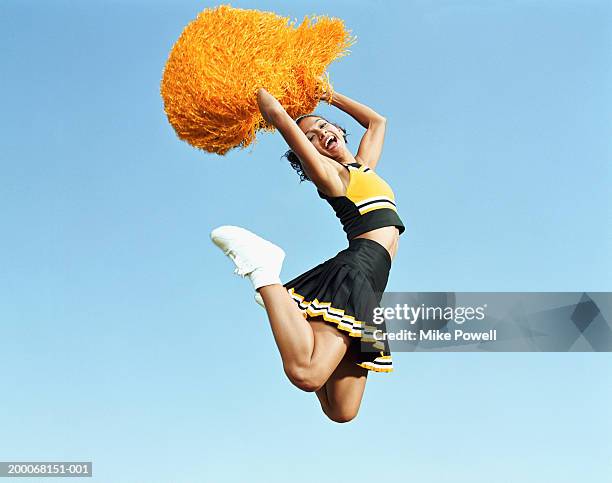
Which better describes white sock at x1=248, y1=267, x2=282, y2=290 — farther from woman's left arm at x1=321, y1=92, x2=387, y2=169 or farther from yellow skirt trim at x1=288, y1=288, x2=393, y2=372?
woman's left arm at x1=321, y1=92, x2=387, y2=169

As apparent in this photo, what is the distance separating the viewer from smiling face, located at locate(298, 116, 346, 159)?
4891mm

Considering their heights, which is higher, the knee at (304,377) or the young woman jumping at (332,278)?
the young woman jumping at (332,278)

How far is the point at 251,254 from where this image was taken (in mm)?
4055

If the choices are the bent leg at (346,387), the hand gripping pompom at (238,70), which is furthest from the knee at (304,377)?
the hand gripping pompom at (238,70)

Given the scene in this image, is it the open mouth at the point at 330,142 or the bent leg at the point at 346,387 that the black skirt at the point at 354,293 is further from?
the open mouth at the point at 330,142

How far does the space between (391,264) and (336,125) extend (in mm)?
Result: 1018

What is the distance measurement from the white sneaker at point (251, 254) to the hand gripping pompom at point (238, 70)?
70 centimetres

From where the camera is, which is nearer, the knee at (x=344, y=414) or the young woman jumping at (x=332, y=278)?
the young woman jumping at (x=332, y=278)

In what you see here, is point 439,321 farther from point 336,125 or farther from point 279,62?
point 279,62

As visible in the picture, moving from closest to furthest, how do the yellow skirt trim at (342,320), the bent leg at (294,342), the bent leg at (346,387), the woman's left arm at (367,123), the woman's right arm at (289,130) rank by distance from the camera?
1. the bent leg at (294,342)
2. the yellow skirt trim at (342,320)
3. the woman's right arm at (289,130)
4. the bent leg at (346,387)
5. the woman's left arm at (367,123)

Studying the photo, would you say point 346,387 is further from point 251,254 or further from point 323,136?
point 323,136

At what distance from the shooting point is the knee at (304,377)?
4.02 metres

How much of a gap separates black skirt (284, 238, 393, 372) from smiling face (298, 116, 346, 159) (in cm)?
63

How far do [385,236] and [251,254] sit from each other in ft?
3.03
